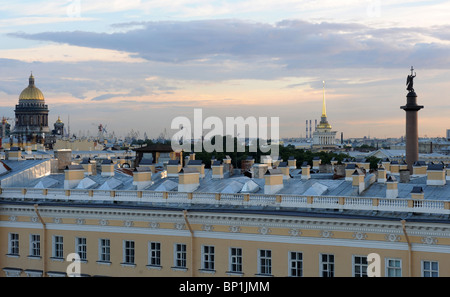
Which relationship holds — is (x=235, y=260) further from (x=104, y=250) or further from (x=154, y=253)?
(x=104, y=250)

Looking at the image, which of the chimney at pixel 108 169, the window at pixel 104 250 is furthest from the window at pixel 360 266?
the chimney at pixel 108 169

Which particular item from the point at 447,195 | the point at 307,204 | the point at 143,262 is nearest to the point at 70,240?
the point at 143,262

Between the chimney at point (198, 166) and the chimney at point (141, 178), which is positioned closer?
the chimney at point (141, 178)

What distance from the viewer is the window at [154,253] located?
24.5m

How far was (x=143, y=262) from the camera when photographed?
81.2ft

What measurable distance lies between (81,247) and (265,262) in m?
7.18

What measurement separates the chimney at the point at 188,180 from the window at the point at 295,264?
5.17m

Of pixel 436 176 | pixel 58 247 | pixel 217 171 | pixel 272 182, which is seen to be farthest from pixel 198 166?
pixel 436 176

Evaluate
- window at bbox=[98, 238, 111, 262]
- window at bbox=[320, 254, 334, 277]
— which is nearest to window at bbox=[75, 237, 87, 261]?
window at bbox=[98, 238, 111, 262]

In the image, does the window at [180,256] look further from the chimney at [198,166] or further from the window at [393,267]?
the window at [393,267]

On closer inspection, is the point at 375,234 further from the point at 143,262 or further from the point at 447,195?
the point at 143,262

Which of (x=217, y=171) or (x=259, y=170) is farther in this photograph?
(x=259, y=170)

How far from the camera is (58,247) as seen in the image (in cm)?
2656

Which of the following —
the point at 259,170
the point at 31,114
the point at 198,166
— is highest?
the point at 31,114
